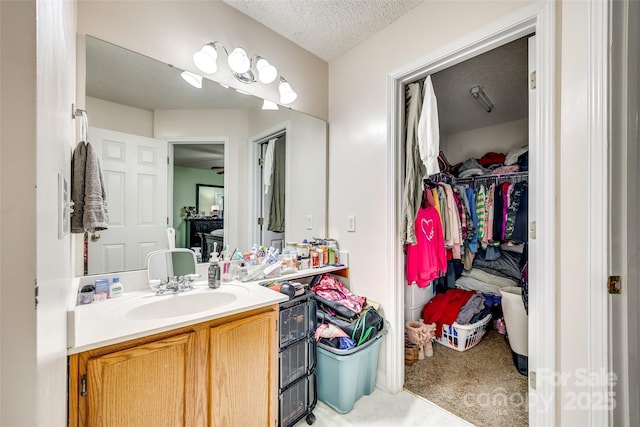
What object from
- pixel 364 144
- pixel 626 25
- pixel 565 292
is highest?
pixel 626 25

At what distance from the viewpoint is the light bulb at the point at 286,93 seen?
1.95 m

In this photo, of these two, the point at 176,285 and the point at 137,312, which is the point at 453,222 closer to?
the point at 176,285

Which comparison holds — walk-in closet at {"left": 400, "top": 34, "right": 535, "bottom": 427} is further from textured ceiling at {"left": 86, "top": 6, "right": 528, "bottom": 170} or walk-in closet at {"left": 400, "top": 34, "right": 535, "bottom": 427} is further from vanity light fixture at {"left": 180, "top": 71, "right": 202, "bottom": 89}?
vanity light fixture at {"left": 180, "top": 71, "right": 202, "bottom": 89}

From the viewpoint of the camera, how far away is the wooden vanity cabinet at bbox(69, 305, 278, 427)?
2.93ft

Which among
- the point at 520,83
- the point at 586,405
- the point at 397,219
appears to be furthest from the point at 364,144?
the point at 586,405

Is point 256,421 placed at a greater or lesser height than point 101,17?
lesser

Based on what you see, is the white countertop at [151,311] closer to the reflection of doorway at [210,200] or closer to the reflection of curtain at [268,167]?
the reflection of doorway at [210,200]

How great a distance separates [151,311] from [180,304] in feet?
0.42

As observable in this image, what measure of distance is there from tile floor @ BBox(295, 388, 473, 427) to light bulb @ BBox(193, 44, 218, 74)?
6.88 feet

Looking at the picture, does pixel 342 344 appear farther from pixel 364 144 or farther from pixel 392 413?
pixel 364 144

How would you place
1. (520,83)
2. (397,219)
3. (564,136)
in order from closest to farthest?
(564,136), (397,219), (520,83)

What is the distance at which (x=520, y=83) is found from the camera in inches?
90.9

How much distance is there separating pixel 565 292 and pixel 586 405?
1.35ft

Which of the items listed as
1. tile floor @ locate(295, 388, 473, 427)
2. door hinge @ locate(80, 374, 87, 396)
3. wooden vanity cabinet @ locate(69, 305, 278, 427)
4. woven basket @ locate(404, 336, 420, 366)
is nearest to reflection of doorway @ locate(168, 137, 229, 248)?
wooden vanity cabinet @ locate(69, 305, 278, 427)
